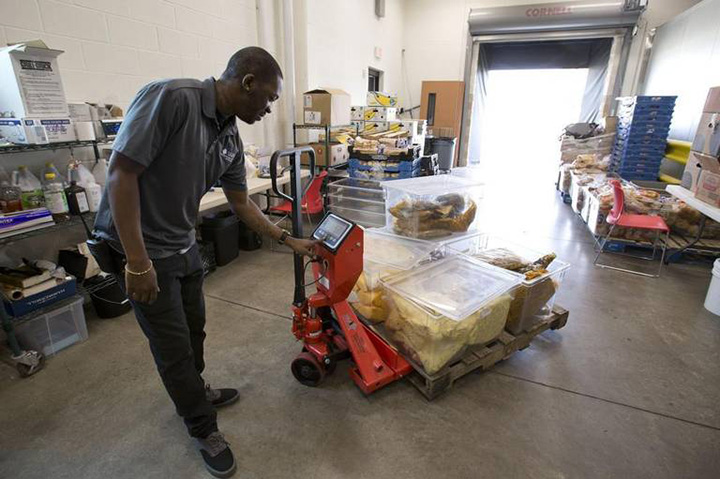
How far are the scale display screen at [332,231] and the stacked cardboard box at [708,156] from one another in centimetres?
282

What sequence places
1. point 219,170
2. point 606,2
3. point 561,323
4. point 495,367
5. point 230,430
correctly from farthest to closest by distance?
point 606,2
point 561,323
point 495,367
point 230,430
point 219,170

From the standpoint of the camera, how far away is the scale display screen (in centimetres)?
169

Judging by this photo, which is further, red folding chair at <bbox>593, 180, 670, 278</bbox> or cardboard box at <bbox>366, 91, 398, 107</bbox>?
cardboard box at <bbox>366, 91, 398, 107</bbox>

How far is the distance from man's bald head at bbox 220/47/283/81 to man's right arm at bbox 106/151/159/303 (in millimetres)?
428

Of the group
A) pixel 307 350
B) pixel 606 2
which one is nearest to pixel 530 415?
pixel 307 350

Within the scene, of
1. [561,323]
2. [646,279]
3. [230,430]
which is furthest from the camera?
[646,279]

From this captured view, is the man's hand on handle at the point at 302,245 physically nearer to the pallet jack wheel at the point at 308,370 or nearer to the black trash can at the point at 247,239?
the pallet jack wheel at the point at 308,370

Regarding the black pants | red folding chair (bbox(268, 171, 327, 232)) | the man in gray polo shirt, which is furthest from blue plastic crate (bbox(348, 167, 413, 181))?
the black pants

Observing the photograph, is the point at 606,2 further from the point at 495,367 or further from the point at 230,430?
the point at 230,430

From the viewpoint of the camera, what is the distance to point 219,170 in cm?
141

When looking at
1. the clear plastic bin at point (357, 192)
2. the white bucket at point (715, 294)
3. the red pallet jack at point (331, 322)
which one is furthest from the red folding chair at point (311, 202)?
the white bucket at point (715, 294)

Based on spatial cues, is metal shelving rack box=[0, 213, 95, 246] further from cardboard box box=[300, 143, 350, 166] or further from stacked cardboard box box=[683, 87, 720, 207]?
stacked cardboard box box=[683, 87, 720, 207]

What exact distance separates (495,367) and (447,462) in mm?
749

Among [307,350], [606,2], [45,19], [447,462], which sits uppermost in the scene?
[606,2]
